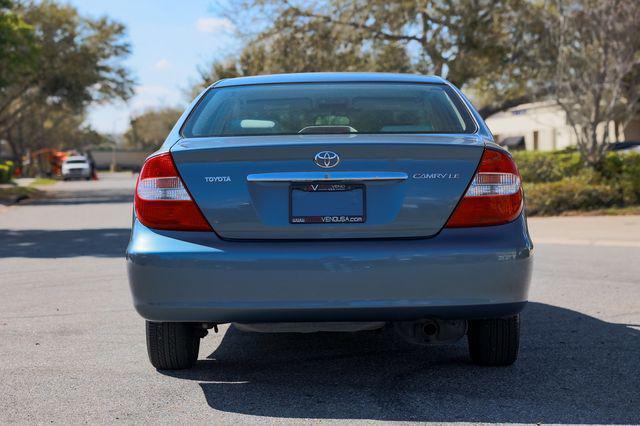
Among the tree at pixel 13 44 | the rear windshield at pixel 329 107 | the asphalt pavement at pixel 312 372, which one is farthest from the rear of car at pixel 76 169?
the rear windshield at pixel 329 107

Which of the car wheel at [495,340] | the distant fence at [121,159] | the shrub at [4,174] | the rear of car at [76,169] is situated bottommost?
the distant fence at [121,159]

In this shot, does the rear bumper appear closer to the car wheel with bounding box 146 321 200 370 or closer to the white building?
the car wheel with bounding box 146 321 200 370

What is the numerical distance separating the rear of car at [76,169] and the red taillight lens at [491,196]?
2333 inches

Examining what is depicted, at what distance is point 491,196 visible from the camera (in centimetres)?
461

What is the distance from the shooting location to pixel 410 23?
28.8 m

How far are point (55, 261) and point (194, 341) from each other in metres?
6.40

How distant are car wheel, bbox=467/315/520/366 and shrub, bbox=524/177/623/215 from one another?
42.1ft

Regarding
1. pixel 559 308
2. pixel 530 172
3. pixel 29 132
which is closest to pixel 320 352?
pixel 559 308

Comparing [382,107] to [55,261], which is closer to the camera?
[382,107]

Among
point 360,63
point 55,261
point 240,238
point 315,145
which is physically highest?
point 360,63

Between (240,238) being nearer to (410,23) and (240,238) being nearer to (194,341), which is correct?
(194,341)

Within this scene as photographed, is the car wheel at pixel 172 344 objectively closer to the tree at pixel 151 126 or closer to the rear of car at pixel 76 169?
the rear of car at pixel 76 169

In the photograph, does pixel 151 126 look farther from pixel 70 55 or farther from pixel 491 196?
pixel 491 196

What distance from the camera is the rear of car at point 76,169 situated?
203 ft
